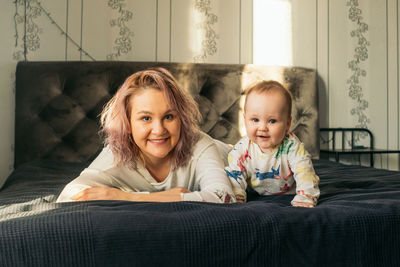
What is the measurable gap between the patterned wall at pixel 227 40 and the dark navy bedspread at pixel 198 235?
6.09 ft

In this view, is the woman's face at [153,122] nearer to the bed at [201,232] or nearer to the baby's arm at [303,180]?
the bed at [201,232]

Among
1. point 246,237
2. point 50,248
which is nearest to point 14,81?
point 50,248

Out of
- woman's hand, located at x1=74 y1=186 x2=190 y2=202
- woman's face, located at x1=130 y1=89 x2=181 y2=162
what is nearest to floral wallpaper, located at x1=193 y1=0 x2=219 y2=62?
woman's face, located at x1=130 y1=89 x2=181 y2=162

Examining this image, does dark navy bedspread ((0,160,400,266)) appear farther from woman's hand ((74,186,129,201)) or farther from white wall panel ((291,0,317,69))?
white wall panel ((291,0,317,69))

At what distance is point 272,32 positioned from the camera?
9.35ft

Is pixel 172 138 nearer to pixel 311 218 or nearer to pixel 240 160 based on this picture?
pixel 240 160

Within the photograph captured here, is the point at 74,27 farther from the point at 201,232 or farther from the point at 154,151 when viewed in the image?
the point at 201,232

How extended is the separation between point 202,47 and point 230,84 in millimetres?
428

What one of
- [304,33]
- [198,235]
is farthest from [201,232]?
[304,33]

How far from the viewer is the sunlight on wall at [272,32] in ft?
9.27

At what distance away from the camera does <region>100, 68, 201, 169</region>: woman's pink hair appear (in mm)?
1206

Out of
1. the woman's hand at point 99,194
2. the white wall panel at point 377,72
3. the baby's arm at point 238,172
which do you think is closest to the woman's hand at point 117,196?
the woman's hand at point 99,194

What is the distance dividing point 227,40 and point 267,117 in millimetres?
1761

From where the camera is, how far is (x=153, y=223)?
29.3 inches
